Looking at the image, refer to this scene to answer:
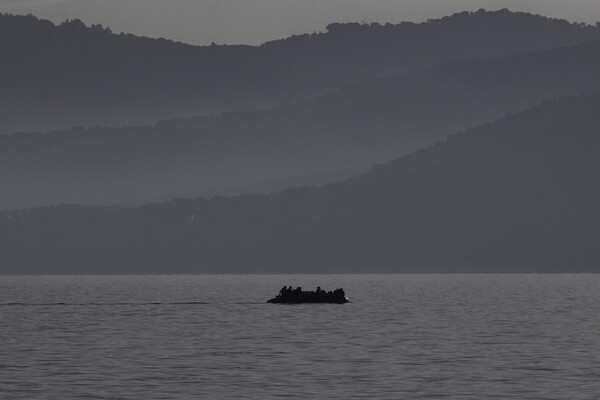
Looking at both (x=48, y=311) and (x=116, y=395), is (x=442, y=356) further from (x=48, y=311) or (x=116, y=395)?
(x=48, y=311)

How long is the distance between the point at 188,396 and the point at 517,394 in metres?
17.4

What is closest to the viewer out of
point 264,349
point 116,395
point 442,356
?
point 116,395

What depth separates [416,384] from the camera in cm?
8544

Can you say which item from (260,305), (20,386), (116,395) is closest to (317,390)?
(116,395)

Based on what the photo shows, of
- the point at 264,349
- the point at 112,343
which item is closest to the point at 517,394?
the point at 264,349

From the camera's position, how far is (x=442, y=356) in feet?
340

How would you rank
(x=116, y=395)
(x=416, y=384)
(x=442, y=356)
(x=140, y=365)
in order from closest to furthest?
1. (x=116, y=395)
2. (x=416, y=384)
3. (x=140, y=365)
4. (x=442, y=356)

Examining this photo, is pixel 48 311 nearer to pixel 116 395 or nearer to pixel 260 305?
pixel 260 305

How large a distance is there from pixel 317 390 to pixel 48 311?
103819mm

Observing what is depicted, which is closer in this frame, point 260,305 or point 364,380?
point 364,380

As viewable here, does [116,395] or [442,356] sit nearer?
[116,395]

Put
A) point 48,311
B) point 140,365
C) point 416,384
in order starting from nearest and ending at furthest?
point 416,384, point 140,365, point 48,311

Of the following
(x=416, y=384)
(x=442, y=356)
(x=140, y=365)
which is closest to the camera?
(x=416, y=384)

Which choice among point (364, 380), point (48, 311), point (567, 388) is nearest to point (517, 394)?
point (567, 388)
